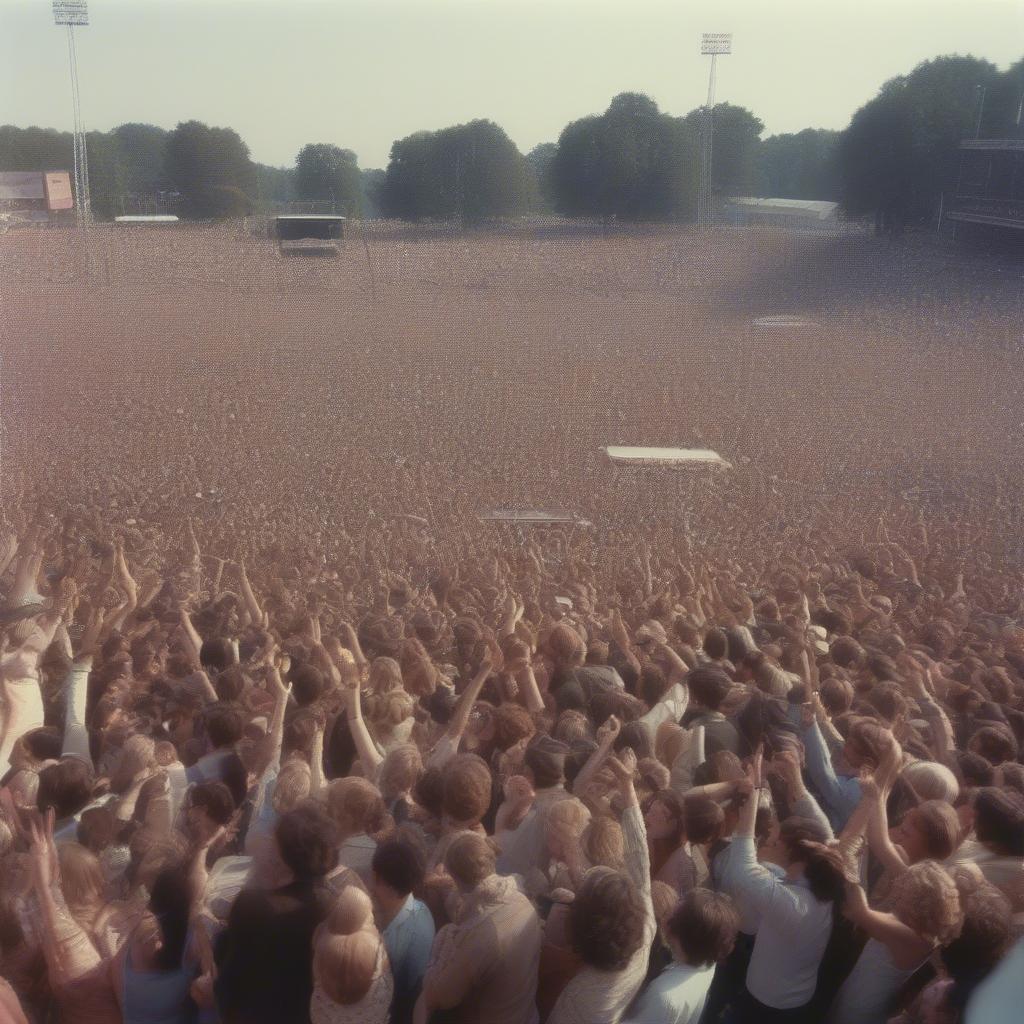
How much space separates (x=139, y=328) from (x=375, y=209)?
4584 mm

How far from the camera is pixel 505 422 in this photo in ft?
39.4

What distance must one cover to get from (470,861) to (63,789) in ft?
3.50

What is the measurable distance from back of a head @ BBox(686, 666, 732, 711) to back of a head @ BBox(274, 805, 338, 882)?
5.20 ft

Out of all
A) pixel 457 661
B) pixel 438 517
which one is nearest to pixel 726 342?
pixel 438 517

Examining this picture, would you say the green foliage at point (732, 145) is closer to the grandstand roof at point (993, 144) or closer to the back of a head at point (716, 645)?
the grandstand roof at point (993, 144)

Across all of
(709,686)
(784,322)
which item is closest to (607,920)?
(709,686)

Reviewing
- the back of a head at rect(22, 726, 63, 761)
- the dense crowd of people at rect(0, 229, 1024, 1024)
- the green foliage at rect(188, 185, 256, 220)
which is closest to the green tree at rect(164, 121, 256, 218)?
the green foliage at rect(188, 185, 256, 220)

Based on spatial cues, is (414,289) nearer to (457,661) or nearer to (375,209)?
(375,209)

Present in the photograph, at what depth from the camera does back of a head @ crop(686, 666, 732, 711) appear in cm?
351

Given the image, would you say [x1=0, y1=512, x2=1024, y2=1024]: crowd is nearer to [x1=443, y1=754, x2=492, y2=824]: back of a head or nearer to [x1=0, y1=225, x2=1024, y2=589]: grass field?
[x1=443, y1=754, x2=492, y2=824]: back of a head

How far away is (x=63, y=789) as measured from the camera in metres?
2.65

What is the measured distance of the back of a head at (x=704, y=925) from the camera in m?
2.13

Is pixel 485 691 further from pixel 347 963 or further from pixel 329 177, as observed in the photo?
pixel 329 177

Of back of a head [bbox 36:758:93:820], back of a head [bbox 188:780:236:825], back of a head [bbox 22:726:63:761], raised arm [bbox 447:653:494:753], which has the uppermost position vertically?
back of a head [bbox 188:780:236:825]
